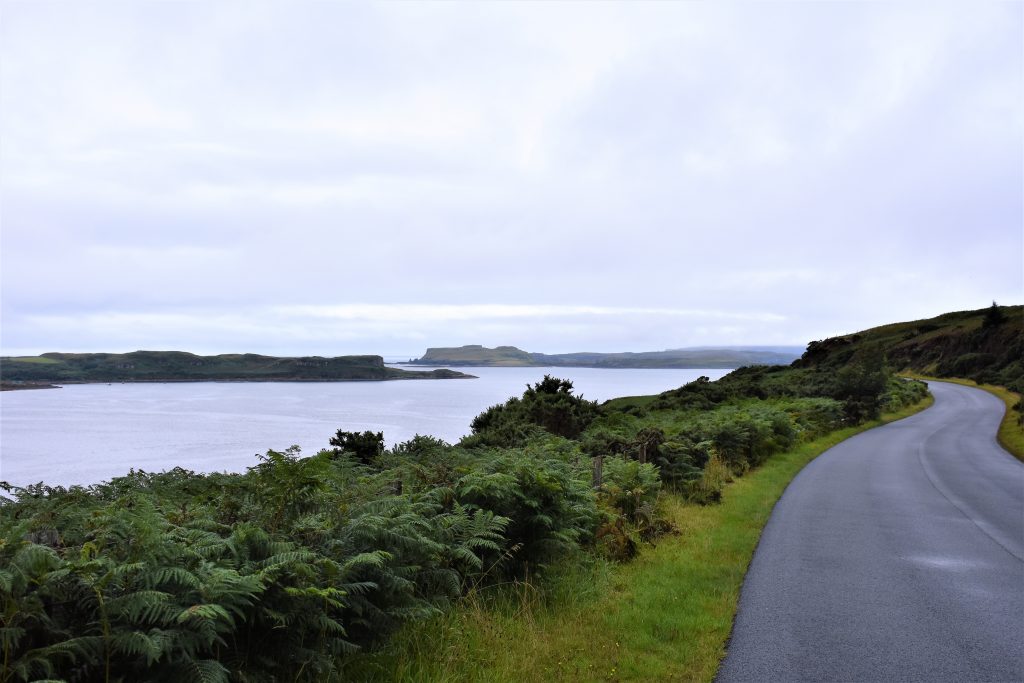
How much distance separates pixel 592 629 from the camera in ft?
21.6

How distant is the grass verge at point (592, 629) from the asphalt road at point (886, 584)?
1.31 feet

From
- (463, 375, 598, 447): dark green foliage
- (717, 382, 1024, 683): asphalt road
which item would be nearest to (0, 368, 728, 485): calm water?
(463, 375, 598, 447): dark green foliage

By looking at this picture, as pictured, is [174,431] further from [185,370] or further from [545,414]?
[185,370]

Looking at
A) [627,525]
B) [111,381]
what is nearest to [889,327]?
[627,525]

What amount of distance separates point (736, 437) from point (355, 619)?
664 inches

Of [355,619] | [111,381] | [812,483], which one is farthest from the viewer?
[111,381]

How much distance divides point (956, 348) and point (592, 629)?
10180 centimetres

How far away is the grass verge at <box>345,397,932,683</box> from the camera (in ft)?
17.4

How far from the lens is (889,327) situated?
418 feet

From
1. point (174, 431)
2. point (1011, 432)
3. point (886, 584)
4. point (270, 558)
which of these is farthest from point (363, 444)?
point (174, 431)

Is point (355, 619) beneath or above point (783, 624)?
above

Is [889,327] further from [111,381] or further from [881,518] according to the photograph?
[111,381]

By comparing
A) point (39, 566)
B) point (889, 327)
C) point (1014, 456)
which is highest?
point (889, 327)

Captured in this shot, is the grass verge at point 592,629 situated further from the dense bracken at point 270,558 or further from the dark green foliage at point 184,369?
the dark green foliage at point 184,369
